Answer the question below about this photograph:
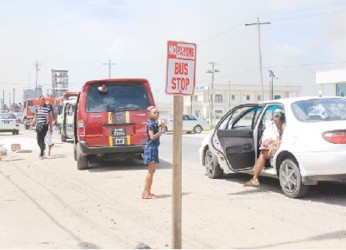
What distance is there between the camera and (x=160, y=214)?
276 inches

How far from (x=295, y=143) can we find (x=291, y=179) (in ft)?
2.09

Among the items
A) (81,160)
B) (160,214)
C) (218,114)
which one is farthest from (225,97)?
(160,214)

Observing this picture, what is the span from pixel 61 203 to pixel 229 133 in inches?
136

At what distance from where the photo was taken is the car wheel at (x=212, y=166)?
10.3 metres

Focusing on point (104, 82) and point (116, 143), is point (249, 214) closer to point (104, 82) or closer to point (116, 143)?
point (116, 143)

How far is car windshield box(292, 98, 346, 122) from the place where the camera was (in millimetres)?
7832

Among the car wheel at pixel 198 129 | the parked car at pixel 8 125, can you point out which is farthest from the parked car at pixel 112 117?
the car wheel at pixel 198 129

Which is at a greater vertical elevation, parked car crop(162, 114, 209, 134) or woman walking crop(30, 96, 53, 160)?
woman walking crop(30, 96, 53, 160)

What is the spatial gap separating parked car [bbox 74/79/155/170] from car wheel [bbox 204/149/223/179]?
1959 mm

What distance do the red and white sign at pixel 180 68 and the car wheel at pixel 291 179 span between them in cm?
320

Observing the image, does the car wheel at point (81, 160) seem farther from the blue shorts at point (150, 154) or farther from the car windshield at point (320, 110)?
the car windshield at point (320, 110)

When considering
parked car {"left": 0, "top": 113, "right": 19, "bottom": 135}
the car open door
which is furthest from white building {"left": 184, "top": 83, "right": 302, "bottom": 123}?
the car open door

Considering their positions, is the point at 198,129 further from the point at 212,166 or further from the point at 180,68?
the point at 180,68

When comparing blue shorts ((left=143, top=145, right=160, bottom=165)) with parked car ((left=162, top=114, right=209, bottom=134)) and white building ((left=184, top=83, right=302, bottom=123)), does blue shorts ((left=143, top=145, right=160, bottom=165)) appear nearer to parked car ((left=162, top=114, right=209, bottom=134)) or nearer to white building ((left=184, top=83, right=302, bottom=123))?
parked car ((left=162, top=114, right=209, bottom=134))
